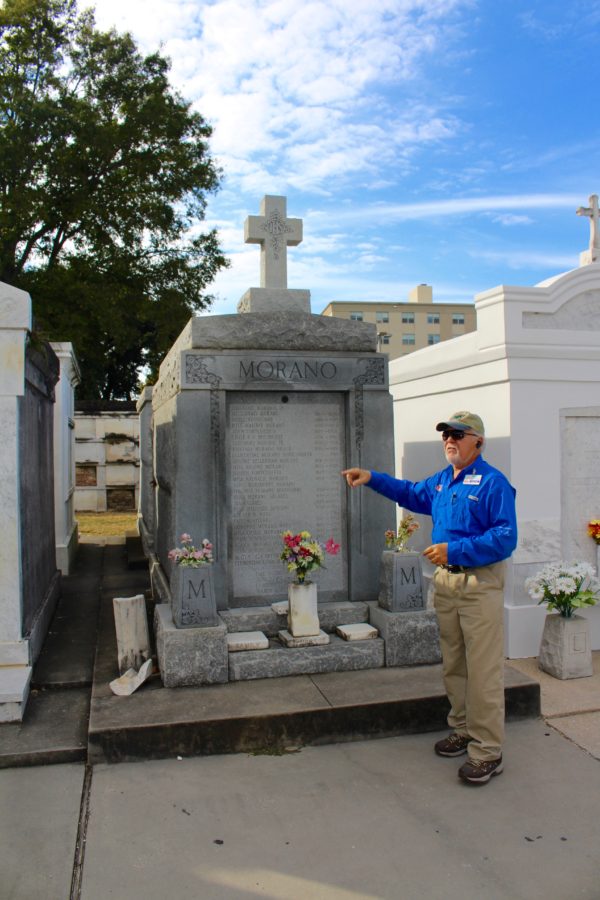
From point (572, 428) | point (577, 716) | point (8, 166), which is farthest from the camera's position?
point (8, 166)

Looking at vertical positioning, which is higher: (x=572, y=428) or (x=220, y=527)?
(x=572, y=428)

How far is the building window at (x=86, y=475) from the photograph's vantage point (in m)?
15.6

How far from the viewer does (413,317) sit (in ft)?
236

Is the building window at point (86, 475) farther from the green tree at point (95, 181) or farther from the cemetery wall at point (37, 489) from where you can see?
the cemetery wall at point (37, 489)

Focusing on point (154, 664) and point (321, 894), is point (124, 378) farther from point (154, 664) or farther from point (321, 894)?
point (321, 894)

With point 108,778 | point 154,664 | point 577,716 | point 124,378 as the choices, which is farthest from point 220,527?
point 124,378

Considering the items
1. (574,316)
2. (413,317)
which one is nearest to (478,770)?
(574,316)

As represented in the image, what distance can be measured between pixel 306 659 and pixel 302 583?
492mm

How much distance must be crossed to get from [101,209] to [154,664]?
1757 centimetres

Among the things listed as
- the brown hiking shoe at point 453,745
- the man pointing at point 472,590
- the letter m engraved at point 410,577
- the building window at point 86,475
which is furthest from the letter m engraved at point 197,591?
the building window at point 86,475

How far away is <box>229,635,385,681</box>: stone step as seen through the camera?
4.66 metres

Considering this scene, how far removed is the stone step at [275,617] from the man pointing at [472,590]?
1319 mm

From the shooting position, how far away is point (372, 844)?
316cm

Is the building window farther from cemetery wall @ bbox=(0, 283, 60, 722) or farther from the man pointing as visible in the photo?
the man pointing
